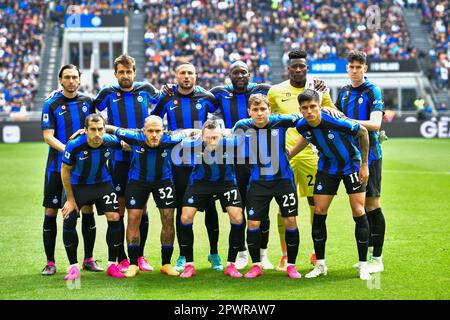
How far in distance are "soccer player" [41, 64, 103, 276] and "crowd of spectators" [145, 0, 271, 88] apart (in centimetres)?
2795

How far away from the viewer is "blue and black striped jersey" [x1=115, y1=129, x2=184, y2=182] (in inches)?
332

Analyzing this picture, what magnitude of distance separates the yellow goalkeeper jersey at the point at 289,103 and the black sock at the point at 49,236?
284 cm

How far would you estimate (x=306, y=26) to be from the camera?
41156 mm

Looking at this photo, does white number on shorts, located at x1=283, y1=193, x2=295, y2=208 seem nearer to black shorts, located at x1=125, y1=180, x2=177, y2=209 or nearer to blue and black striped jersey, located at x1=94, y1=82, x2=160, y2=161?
black shorts, located at x1=125, y1=180, x2=177, y2=209

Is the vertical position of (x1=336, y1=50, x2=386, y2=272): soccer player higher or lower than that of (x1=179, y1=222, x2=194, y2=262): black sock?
higher

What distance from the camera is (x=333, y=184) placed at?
8.22 m

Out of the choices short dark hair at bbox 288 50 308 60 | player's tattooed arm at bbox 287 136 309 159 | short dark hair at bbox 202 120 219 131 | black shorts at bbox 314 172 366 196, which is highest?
short dark hair at bbox 288 50 308 60

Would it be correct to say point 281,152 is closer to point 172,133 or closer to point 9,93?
point 172,133

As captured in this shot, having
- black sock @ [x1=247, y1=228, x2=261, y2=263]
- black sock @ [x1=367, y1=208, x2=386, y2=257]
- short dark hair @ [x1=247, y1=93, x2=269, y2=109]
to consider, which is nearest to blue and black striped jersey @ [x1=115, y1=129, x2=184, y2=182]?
short dark hair @ [x1=247, y1=93, x2=269, y2=109]

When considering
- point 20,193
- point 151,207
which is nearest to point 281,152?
point 151,207

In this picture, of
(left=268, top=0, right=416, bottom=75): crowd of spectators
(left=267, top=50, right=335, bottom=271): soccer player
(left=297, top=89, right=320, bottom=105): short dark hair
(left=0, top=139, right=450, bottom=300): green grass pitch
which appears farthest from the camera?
(left=268, top=0, right=416, bottom=75): crowd of spectators

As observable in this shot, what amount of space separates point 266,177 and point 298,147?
52cm

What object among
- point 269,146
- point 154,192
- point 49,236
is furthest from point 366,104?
point 49,236
